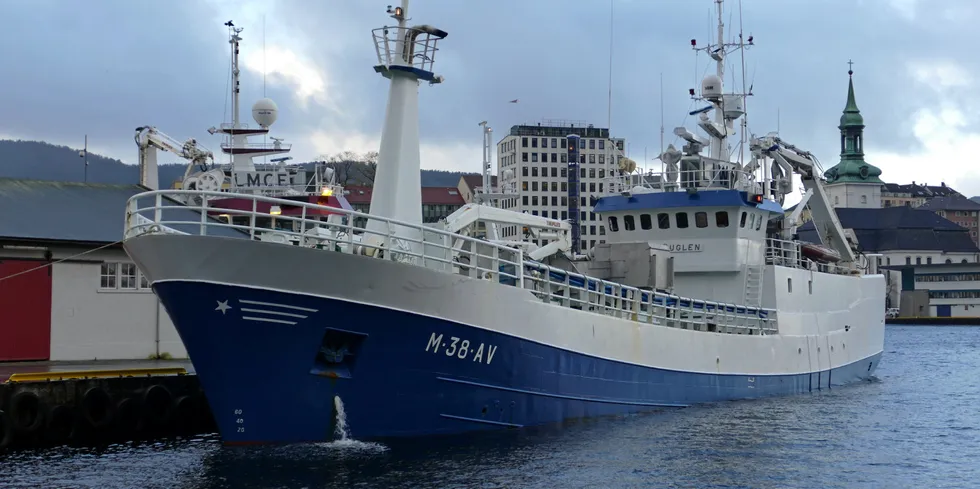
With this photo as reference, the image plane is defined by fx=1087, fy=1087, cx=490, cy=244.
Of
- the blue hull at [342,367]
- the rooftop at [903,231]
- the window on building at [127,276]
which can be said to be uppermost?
the rooftop at [903,231]

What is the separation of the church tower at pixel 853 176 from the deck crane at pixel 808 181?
136331mm

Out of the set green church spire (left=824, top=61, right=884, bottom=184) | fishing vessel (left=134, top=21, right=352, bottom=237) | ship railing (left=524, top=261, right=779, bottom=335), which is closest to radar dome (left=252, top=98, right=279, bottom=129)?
fishing vessel (left=134, top=21, right=352, bottom=237)

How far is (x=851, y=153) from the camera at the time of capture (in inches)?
6806

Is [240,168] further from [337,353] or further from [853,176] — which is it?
[853,176]

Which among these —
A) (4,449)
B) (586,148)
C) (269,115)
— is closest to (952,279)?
(586,148)

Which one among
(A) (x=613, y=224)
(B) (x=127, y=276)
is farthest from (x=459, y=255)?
(A) (x=613, y=224)

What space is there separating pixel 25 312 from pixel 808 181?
80.1 ft

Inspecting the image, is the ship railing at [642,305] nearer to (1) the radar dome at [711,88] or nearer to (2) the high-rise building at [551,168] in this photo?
(1) the radar dome at [711,88]

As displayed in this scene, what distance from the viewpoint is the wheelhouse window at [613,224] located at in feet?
99.9

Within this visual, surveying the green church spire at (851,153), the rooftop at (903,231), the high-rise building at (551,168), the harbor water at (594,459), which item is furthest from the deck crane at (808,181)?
the green church spire at (851,153)

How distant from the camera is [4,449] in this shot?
1948cm

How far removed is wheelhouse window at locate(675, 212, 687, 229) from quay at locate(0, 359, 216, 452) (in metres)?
13.4

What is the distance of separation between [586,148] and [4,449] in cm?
10729

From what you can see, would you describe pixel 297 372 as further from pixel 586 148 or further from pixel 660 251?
pixel 586 148
